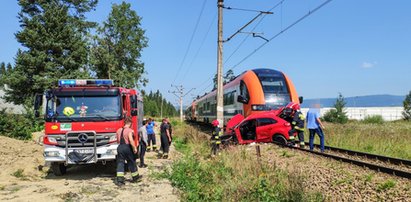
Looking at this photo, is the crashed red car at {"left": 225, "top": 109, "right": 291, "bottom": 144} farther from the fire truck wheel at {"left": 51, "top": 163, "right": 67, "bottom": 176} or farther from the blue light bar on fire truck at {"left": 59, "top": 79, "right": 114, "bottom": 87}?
the fire truck wheel at {"left": 51, "top": 163, "right": 67, "bottom": 176}

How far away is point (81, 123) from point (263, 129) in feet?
25.2

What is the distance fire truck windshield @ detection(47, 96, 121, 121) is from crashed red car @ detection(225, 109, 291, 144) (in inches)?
260

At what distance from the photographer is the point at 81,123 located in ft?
34.0

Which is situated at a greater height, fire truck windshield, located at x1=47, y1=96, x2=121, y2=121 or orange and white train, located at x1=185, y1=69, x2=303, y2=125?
orange and white train, located at x1=185, y1=69, x2=303, y2=125

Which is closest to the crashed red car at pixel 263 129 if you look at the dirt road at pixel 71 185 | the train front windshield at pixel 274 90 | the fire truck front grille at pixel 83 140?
→ the train front windshield at pixel 274 90

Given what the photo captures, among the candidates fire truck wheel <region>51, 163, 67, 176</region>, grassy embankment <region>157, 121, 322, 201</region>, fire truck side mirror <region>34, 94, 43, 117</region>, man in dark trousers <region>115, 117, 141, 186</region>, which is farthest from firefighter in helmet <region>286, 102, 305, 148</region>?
fire truck side mirror <region>34, 94, 43, 117</region>

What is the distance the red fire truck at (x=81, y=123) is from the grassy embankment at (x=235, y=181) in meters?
1.85

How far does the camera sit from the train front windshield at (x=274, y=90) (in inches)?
708

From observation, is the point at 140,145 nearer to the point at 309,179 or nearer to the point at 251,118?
the point at 251,118

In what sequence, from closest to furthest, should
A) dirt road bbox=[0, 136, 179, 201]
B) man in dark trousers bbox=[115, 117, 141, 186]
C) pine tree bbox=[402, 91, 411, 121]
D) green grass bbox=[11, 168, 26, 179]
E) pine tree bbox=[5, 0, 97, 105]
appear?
dirt road bbox=[0, 136, 179, 201]
man in dark trousers bbox=[115, 117, 141, 186]
green grass bbox=[11, 168, 26, 179]
pine tree bbox=[5, 0, 97, 105]
pine tree bbox=[402, 91, 411, 121]

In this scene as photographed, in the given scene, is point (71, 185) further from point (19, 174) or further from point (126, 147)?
point (19, 174)

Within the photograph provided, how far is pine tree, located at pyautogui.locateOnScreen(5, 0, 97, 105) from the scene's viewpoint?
3231cm

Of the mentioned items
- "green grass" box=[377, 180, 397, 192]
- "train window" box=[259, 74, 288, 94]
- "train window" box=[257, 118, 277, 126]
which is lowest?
"green grass" box=[377, 180, 397, 192]

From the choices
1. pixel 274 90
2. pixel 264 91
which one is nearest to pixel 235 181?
pixel 264 91
